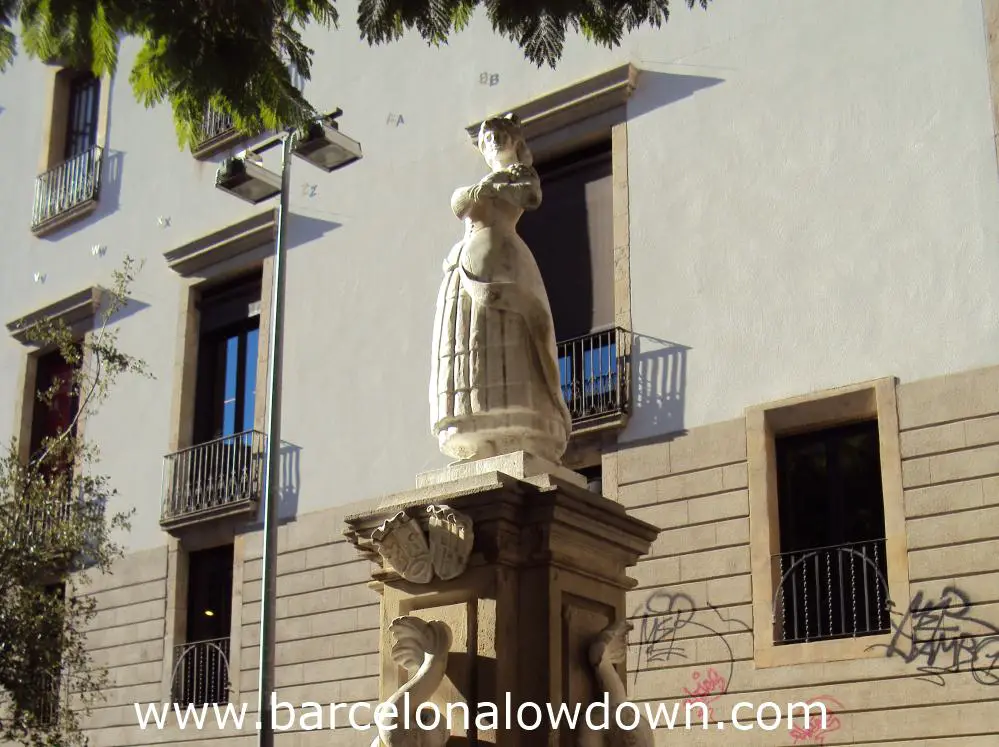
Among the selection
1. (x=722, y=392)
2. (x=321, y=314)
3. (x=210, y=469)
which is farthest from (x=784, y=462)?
(x=210, y=469)

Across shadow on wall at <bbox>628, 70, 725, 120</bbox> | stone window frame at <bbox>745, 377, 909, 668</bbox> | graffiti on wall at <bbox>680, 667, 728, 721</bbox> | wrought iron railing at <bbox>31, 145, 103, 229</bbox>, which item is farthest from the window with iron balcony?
graffiti on wall at <bbox>680, 667, 728, 721</bbox>

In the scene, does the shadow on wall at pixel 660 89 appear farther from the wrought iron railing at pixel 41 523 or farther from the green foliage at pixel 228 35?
the green foliage at pixel 228 35

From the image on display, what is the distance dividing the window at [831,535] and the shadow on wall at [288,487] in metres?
5.96

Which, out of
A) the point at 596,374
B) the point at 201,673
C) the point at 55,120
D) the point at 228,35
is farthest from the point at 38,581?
the point at 228,35

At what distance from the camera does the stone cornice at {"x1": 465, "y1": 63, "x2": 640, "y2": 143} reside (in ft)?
49.2

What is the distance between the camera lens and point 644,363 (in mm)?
14156

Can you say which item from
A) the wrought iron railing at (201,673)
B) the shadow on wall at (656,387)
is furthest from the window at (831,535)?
the wrought iron railing at (201,673)

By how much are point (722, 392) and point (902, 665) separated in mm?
2921

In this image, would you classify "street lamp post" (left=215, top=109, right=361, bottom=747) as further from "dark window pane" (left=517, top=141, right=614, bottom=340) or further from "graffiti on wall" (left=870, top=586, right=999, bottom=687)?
"graffiti on wall" (left=870, top=586, right=999, bottom=687)

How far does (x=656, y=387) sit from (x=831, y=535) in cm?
214

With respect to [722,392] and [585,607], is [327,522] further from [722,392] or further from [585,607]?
[585,607]

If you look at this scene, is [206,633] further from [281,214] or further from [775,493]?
[775,493]

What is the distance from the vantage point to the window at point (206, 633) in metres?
17.4

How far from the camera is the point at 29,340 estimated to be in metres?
21.4
